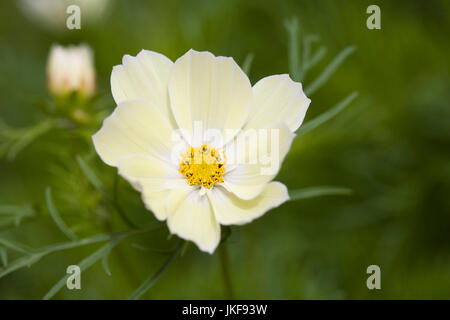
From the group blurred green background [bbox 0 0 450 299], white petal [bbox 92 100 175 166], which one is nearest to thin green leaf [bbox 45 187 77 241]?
white petal [bbox 92 100 175 166]

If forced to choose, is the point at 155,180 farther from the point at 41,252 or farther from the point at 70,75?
the point at 70,75

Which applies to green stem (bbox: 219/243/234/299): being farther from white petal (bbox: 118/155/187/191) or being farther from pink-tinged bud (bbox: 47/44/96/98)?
pink-tinged bud (bbox: 47/44/96/98)

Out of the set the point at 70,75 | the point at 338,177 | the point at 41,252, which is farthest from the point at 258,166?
the point at 338,177

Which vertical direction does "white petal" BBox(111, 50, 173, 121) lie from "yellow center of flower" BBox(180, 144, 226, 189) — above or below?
above

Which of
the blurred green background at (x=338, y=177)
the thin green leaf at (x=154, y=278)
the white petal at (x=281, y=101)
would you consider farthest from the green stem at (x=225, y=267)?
the blurred green background at (x=338, y=177)

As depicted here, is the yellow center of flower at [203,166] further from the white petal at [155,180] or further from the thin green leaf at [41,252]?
the thin green leaf at [41,252]
